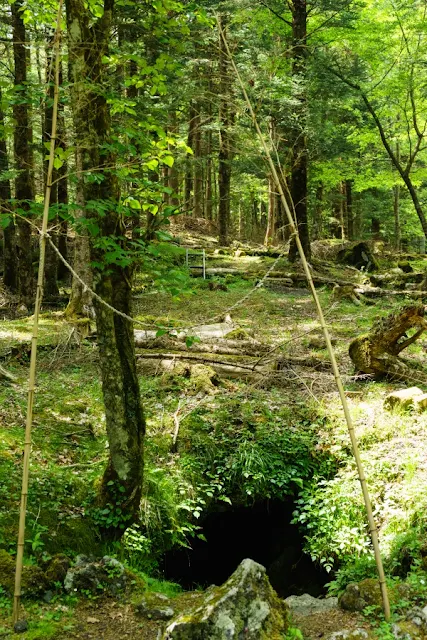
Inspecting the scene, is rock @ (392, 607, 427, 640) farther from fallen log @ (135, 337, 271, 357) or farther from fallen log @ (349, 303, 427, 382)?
fallen log @ (135, 337, 271, 357)

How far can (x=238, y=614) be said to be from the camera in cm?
298

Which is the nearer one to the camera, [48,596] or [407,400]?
[48,596]

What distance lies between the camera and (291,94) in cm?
1255

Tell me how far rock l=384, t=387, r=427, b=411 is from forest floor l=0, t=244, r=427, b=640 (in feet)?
0.49

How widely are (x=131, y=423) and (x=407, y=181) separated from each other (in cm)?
1159

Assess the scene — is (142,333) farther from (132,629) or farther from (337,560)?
(132,629)

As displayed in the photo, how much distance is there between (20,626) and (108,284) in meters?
2.32

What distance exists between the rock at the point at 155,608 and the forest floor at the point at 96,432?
0.22 ft

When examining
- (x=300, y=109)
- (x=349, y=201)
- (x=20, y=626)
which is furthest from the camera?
(x=349, y=201)

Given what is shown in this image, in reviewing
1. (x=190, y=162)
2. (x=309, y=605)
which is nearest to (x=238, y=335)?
(x=309, y=605)

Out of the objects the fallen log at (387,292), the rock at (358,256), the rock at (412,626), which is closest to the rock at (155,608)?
the rock at (412,626)

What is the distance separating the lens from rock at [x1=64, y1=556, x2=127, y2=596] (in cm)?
355

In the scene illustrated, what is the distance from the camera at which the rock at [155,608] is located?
11.3ft

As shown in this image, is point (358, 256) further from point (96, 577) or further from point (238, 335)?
point (96, 577)
